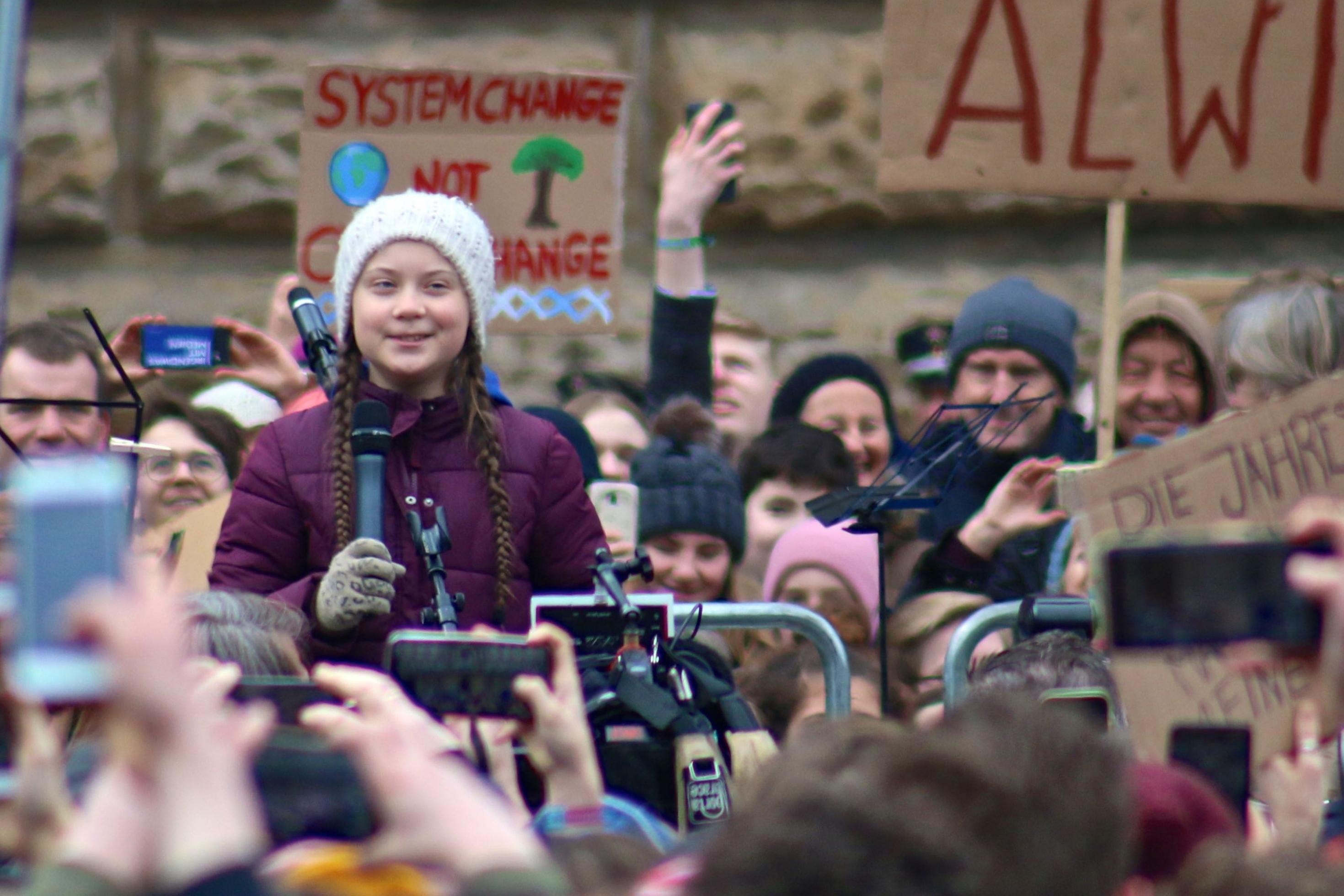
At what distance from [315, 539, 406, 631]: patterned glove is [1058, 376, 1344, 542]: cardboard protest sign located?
0.99 metres

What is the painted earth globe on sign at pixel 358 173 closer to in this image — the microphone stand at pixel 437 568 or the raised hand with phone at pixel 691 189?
the raised hand with phone at pixel 691 189

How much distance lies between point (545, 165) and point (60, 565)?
11.4ft

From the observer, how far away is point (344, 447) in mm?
2971

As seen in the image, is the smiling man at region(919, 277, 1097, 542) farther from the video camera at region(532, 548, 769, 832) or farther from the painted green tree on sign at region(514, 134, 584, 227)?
the video camera at region(532, 548, 769, 832)

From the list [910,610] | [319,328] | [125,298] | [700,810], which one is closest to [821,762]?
[700,810]

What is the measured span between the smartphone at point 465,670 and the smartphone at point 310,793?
1.29 ft

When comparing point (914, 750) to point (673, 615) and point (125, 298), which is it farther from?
point (125, 298)

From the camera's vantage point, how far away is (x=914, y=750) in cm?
140

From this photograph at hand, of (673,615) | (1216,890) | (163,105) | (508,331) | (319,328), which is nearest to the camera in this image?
(1216,890)

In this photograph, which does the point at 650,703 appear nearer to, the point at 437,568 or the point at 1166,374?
the point at 437,568

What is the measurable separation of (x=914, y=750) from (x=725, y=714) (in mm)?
1246

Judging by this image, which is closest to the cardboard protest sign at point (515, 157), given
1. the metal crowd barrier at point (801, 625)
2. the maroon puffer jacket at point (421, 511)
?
the maroon puffer jacket at point (421, 511)

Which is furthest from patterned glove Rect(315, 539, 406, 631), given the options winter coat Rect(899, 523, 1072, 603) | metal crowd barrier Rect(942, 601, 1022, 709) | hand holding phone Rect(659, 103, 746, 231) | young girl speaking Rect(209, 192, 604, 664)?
hand holding phone Rect(659, 103, 746, 231)

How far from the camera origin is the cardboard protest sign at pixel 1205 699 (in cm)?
240
